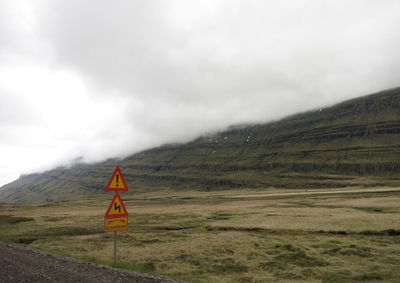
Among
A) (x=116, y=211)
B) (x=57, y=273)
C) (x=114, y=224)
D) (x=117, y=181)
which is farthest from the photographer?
(x=116, y=211)

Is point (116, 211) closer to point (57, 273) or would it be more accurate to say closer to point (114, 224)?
point (114, 224)

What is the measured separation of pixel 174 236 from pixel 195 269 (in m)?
14.5

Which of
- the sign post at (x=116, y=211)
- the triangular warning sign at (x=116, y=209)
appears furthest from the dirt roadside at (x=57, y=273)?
the triangular warning sign at (x=116, y=209)

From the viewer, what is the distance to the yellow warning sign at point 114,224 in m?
14.2

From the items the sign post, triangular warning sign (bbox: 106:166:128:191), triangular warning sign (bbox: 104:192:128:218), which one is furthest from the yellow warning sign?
triangular warning sign (bbox: 106:166:128:191)

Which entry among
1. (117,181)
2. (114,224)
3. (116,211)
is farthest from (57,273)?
(117,181)

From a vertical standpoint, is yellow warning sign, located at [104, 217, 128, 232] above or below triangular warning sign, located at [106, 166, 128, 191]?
below

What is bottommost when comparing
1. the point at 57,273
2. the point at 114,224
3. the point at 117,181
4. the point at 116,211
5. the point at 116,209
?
the point at 57,273

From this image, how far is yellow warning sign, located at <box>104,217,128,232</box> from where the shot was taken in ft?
46.6

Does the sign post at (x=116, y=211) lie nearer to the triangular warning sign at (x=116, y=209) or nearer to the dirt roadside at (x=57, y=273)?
the triangular warning sign at (x=116, y=209)

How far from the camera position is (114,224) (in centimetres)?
1441

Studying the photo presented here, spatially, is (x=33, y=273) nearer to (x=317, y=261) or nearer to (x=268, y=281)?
(x=268, y=281)

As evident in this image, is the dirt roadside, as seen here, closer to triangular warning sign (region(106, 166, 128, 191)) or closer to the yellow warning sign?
the yellow warning sign

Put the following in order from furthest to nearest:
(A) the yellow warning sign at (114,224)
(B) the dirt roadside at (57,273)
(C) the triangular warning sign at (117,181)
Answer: (A) the yellow warning sign at (114,224) → (C) the triangular warning sign at (117,181) → (B) the dirt roadside at (57,273)
